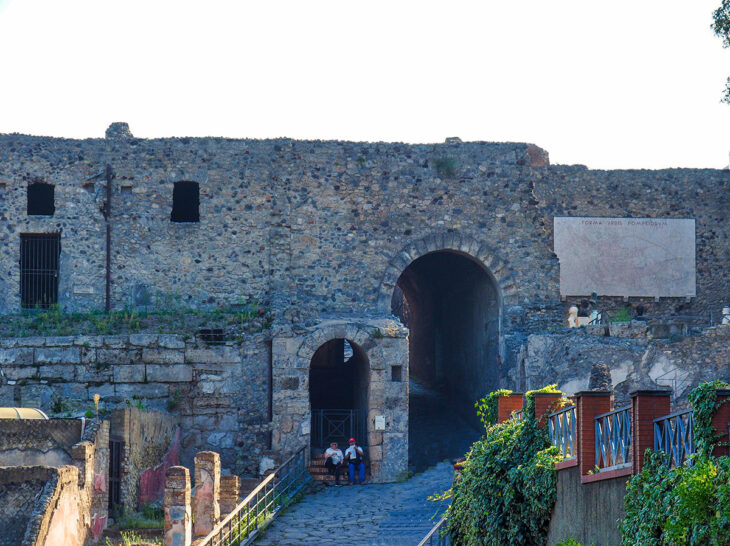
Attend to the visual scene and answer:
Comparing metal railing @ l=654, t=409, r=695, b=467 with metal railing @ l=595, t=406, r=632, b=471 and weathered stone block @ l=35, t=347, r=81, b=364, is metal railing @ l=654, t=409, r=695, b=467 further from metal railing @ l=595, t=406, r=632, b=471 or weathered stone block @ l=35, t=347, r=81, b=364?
weathered stone block @ l=35, t=347, r=81, b=364

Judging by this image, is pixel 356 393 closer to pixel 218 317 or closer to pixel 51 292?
pixel 218 317

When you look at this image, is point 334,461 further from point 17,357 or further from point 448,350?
point 448,350

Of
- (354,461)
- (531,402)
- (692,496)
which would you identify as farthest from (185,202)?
(692,496)

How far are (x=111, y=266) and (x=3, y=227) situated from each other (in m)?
2.66

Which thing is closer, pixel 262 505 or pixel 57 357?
pixel 262 505

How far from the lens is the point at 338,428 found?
2694 centimetres

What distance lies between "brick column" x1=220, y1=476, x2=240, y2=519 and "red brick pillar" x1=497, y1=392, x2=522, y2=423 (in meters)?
5.22

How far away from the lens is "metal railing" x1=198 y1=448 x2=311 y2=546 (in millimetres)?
19686

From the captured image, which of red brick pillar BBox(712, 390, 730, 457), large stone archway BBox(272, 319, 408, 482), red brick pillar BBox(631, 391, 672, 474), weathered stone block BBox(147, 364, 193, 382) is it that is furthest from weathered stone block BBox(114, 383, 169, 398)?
red brick pillar BBox(712, 390, 730, 457)

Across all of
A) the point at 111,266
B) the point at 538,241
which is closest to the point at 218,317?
the point at 111,266

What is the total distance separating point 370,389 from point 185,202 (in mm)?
7057

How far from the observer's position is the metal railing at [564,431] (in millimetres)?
14320

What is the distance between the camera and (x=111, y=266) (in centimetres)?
2830

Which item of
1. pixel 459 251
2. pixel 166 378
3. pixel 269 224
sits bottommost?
pixel 166 378
